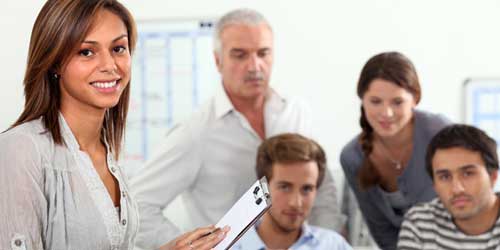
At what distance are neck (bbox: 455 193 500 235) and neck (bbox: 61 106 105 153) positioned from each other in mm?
1192

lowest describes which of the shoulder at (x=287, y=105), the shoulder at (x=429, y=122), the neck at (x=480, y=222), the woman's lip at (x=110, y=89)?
the neck at (x=480, y=222)

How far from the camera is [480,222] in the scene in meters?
2.08

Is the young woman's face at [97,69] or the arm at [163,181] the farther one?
the arm at [163,181]

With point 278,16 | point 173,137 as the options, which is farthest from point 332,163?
point 173,137

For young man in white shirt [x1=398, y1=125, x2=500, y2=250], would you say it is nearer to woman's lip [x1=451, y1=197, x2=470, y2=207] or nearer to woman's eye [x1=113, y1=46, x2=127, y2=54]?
woman's lip [x1=451, y1=197, x2=470, y2=207]

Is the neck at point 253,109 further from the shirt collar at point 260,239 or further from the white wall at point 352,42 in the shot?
the white wall at point 352,42

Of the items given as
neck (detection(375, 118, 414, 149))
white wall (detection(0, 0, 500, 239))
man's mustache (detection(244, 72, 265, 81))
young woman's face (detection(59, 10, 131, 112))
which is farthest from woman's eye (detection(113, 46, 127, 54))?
white wall (detection(0, 0, 500, 239))

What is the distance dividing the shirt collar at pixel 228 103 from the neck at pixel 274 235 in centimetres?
38

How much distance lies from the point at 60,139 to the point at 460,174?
127cm

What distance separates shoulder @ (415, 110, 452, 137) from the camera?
2225 millimetres

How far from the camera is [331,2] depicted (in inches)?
114

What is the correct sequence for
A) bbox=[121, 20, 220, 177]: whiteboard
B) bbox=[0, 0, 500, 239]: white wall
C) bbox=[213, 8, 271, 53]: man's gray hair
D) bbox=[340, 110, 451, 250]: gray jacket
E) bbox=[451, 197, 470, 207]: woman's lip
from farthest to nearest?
bbox=[121, 20, 220, 177]: whiteboard, bbox=[0, 0, 500, 239]: white wall, bbox=[213, 8, 271, 53]: man's gray hair, bbox=[340, 110, 451, 250]: gray jacket, bbox=[451, 197, 470, 207]: woman's lip

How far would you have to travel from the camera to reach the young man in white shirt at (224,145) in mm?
2307

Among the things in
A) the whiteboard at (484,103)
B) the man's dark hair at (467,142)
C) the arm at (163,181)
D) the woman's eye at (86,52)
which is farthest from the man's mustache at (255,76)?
the woman's eye at (86,52)
